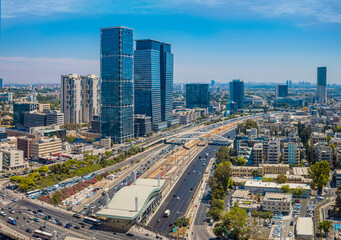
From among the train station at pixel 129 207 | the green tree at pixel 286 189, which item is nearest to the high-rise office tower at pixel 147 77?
the train station at pixel 129 207

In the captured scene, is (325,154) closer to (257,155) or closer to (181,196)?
(257,155)

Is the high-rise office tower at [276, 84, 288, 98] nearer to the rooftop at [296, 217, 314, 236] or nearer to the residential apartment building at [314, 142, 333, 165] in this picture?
the residential apartment building at [314, 142, 333, 165]

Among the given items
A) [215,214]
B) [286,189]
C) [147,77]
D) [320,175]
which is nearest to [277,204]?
[286,189]

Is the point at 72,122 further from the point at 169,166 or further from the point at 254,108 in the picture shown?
the point at 254,108

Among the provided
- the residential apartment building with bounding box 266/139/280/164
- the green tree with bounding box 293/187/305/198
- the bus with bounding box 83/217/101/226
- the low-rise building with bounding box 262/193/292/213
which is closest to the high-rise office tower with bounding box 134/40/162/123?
the residential apartment building with bounding box 266/139/280/164

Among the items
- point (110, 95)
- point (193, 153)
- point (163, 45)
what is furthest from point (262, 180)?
point (163, 45)
